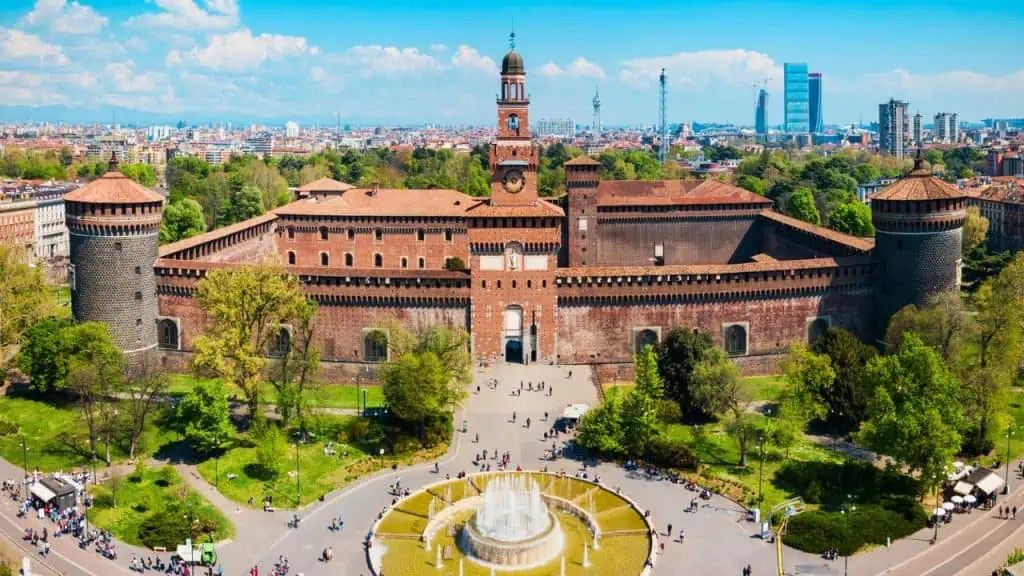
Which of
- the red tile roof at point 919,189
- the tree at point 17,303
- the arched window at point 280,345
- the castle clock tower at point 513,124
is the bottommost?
the arched window at point 280,345

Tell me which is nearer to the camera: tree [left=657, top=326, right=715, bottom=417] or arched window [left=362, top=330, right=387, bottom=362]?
tree [left=657, top=326, right=715, bottom=417]

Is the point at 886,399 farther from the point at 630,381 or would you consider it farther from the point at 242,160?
the point at 242,160

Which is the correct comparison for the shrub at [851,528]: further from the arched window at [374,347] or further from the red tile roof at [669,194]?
the red tile roof at [669,194]

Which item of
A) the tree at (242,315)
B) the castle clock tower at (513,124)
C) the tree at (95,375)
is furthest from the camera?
the castle clock tower at (513,124)

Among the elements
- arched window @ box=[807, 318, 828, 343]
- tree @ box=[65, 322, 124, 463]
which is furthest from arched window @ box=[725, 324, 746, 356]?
tree @ box=[65, 322, 124, 463]

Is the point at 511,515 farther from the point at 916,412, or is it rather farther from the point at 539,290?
the point at 539,290

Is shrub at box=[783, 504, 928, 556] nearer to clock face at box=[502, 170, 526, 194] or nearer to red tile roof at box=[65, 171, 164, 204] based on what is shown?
clock face at box=[502, 170, 526, 194]

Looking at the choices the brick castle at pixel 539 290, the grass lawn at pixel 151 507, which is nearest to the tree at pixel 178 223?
the brick castle at pixel 539 290

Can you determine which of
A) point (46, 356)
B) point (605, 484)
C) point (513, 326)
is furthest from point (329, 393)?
point (605, 484)
